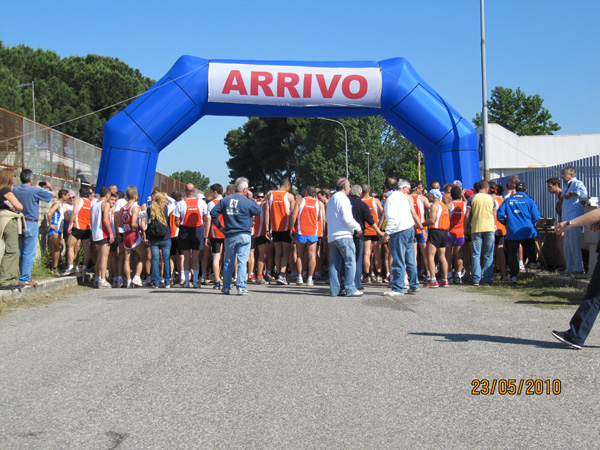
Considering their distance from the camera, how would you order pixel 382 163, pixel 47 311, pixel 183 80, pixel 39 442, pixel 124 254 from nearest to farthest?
pixel 39 442 → pixel 47 311 → pixel 124 254 → pixel 183 80 → pixel 382 163

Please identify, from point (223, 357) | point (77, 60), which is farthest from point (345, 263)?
point (77, 60)

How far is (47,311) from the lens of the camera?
9.09 meters

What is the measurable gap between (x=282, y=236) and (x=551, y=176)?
718 cm

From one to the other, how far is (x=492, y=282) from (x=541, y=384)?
8.00 metres

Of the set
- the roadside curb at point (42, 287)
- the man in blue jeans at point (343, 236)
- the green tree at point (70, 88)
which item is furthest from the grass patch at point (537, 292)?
the green tree at point (70, 88)

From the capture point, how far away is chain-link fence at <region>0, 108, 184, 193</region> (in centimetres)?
1492

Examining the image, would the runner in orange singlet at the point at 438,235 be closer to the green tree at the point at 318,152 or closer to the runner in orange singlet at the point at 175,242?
the runner in orange singlet at the point at 175,242

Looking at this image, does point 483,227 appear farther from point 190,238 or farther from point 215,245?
point 190,238

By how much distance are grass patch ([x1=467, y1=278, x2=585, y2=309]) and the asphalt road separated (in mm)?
801

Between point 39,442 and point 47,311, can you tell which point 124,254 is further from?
point 39,442

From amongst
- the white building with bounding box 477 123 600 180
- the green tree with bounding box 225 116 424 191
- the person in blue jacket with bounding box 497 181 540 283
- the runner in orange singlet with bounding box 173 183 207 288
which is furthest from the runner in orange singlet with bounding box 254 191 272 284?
the green tree with bounding box 225 116 424 191

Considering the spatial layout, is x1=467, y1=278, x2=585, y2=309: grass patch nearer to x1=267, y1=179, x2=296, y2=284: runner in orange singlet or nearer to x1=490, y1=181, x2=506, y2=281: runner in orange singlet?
x1=490, y1=181, x2=506, y2=281: runner in orange singlet

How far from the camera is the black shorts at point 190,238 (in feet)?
40.8

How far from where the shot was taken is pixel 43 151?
16.9m
